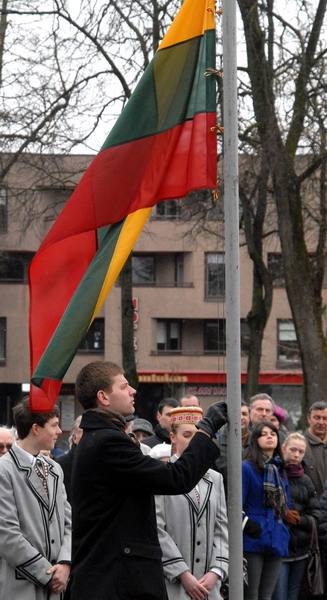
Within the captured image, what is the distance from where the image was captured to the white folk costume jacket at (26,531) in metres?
7.97

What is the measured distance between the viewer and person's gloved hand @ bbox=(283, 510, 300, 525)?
11465 mm

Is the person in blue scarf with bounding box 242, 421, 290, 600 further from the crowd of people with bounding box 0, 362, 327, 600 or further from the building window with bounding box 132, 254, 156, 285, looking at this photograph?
the building window with bounding box 132, 254, 156, 285

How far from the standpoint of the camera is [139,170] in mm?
7086

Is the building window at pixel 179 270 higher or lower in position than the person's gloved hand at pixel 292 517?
higher

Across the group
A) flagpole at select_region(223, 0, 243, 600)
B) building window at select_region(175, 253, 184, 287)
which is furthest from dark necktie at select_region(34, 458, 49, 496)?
building window at select_region(175, 253, 184, 287)

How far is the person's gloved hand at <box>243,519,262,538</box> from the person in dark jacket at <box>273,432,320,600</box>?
71cm

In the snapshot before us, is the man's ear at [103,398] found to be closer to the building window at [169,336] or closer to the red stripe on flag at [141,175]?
the red stripe on flag at [141,175]

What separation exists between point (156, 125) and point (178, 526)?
2824mm

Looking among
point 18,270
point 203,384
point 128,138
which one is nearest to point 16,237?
point 18,270

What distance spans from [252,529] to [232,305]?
4.83 m

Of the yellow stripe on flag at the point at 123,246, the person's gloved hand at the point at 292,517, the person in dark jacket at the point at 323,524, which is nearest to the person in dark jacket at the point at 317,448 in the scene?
the person in dark jacket at the point at 323,524

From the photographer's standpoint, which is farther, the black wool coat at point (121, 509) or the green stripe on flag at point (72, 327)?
the green stripe on flag at point (72, 327)

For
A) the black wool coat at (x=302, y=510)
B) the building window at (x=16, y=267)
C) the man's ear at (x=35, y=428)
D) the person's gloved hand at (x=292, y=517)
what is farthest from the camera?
the building window at (x=16, y=267)

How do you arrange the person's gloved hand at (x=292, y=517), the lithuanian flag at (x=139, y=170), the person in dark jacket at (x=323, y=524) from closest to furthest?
the lithuanian flag at (x=139, y=170) → the person's gloved hand at (x=292, y=517) → the person in dark jacket at (x=323, y=524)
